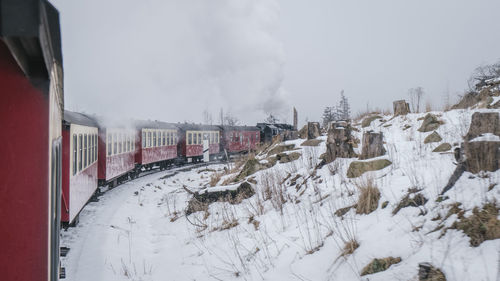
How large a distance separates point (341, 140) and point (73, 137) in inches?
244

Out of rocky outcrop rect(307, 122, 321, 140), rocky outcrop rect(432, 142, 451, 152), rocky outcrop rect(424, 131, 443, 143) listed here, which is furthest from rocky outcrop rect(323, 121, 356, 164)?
rocky outcrop rect(307, 122, 321, 140)

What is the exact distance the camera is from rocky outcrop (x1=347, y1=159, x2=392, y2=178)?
546 cm

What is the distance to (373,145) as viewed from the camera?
606 cm

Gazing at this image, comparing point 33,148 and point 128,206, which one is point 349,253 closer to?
point 33,148

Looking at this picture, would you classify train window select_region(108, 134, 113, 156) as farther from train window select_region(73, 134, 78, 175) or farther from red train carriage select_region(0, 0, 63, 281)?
red train carriage select_region(0, 0, 63, 281)

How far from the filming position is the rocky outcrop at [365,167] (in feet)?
17.9

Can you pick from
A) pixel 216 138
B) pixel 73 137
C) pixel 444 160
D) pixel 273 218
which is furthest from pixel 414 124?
pixel 216 138

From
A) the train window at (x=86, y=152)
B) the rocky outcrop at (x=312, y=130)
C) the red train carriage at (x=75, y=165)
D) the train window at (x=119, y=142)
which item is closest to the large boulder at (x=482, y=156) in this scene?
the red train carriage at (x=75, y=165)

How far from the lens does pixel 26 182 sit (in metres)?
1.40

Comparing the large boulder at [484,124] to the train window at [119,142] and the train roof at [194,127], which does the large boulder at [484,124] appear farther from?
the train roof at [194,127]

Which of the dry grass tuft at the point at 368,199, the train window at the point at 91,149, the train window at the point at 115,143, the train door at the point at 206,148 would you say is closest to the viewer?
the dry grass tuft at the point at 368,199

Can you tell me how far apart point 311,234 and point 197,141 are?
18190 millimetres

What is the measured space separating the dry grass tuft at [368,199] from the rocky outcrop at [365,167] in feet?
4.08

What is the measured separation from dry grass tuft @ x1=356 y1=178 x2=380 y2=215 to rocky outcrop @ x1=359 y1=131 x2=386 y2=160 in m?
1.92
